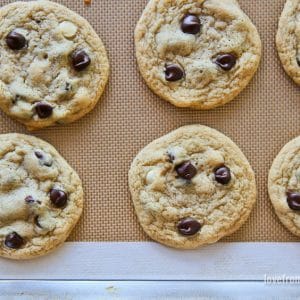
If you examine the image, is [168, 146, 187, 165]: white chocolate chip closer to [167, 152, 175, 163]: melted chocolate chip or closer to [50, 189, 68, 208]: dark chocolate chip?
[167, 152, 175, 163]: melted chocolate chip

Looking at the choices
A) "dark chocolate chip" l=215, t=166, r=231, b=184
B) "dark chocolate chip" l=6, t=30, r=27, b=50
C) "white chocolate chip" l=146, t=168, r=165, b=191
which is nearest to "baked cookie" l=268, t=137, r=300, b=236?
"dark chocolate chip" l=215, t=166, r=231, b=184

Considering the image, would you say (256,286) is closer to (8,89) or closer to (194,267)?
(194,267)

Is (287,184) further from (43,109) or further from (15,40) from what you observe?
(15,40)

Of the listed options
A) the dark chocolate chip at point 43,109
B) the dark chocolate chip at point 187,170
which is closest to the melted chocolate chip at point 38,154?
the dark chocolate chip at point 43,109

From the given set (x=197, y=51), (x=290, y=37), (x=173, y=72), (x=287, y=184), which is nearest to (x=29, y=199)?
(x=173, y=72)

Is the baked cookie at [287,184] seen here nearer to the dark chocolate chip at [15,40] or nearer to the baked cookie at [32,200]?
the baked cookie at [32,200]
